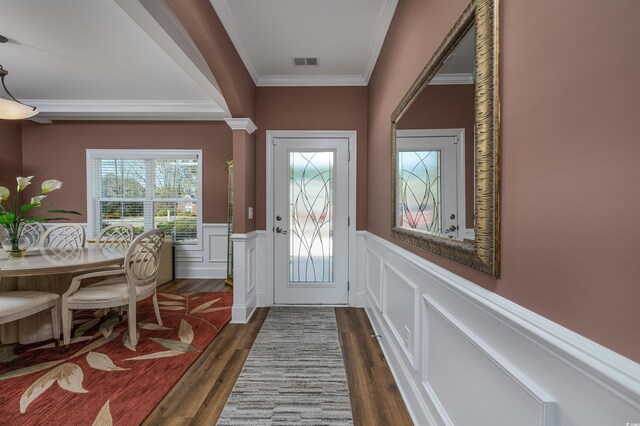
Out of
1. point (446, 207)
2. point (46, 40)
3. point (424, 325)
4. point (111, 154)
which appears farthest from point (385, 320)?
point (111, 154)

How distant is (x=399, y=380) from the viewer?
1.94 m

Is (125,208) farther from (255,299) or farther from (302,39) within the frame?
(302,39)

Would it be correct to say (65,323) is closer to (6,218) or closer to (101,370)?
(101,370)

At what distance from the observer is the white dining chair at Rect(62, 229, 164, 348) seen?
2.35m

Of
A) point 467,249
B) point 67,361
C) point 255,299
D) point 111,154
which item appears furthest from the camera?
point 111,154

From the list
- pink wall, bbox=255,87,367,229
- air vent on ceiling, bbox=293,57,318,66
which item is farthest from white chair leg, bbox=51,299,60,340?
air vent on ceiling, bbox=293,57,318,66

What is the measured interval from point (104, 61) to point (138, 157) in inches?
77.9

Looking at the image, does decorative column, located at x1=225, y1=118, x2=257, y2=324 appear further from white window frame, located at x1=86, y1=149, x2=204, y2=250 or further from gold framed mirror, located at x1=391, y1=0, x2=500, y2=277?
white window frame, located at x1=86, y1=149, x2=204, y2=250

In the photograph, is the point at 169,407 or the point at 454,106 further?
the point at 169,407

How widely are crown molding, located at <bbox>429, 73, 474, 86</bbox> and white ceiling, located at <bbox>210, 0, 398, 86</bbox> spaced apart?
3.75 ft

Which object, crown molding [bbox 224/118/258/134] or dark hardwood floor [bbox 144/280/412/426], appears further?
crown molding [bbox 224/118/258/134]

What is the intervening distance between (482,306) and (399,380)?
1.27m

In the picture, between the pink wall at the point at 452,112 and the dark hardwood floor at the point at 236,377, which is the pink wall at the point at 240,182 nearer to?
the dark hardwood floor at the point at 236,377

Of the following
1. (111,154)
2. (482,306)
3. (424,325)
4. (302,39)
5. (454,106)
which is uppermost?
(302,39)
